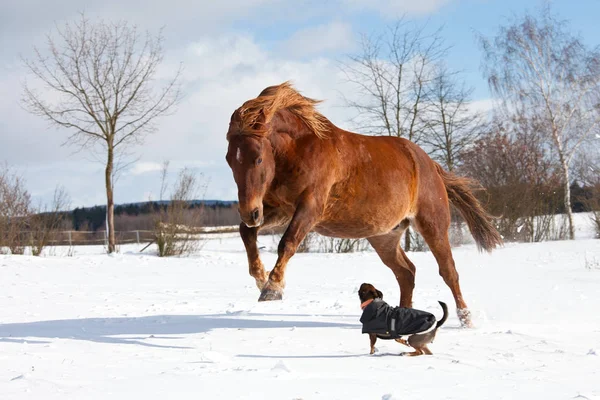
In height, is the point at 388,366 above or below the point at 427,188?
below

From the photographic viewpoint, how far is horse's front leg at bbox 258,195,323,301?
5188 millimetres

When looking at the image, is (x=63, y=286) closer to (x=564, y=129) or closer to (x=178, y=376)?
(x=178, y=376)

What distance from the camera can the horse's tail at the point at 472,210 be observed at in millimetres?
8180

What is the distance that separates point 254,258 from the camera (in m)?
5.83

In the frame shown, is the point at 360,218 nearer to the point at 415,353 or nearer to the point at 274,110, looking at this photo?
the point at 274,110

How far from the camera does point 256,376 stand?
3.88m

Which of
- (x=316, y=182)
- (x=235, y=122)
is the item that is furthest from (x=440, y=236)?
(x=235, y=122)

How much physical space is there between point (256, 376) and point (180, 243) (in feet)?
58.3

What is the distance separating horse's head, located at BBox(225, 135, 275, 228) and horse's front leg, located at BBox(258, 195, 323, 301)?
31 centimetres

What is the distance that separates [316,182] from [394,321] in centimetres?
164

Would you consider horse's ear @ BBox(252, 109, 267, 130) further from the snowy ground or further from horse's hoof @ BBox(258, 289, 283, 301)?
the snowy ground

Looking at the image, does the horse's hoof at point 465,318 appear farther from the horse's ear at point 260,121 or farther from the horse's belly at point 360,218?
the horse's ear at point 260,121

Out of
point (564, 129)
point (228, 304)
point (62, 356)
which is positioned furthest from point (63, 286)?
point (564, 129)

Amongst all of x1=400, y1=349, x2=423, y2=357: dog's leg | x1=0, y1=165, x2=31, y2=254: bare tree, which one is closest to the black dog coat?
x1=400, y1=349, x2=423, y2=357: dog's leg
